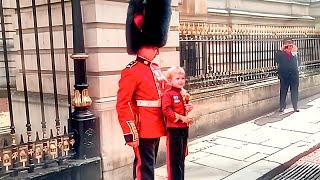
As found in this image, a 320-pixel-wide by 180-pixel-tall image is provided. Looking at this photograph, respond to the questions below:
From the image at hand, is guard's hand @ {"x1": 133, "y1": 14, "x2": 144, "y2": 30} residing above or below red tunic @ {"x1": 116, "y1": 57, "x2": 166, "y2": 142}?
above

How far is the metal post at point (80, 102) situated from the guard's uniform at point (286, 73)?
20.8 ft

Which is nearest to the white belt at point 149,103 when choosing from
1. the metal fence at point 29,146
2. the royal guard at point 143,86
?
the royal guard at point 143,86

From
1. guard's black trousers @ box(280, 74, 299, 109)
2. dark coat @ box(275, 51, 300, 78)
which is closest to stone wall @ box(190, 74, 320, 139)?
guard's black trousers @ box(280, 74, 299, 109)

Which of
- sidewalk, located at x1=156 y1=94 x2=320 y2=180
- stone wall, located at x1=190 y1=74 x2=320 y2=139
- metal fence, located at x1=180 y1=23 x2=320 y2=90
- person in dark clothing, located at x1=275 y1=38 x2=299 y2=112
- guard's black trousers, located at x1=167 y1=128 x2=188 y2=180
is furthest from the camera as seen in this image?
person in dark clothing, located at x1=275 y1=38 x2=299 y2=112

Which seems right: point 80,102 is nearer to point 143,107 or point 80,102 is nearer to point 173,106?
point 143,107

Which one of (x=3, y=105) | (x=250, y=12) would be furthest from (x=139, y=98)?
(x=250, y=12)

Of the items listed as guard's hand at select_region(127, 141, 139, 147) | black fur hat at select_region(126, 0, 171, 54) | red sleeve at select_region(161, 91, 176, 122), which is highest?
Result: black fur hat at select_region(126, 0, 171, 54)

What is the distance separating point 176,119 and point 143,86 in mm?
558

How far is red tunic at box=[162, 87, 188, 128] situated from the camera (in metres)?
4.02

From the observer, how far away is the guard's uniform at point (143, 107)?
3785mm

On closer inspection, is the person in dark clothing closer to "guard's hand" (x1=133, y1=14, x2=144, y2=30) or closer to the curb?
the curb

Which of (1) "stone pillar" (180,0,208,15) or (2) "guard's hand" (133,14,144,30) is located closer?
(2) "guard's hand" (133,14,144,30)

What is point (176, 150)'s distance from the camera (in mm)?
4293

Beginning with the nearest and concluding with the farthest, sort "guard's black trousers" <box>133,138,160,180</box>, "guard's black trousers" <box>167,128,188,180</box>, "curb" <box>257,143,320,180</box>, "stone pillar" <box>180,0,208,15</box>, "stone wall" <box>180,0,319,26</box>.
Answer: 1. "guard's black trousers" <box>133,138,160,180</box>
2. "guard's black trousers" <box>167,128,188,180</box>
3. "curb" <box>257,143,320,180</box>
4. "stone pillar" <box>180,0,208,15</box>
5. "stone wall" <box>180,0,319,26</box>
